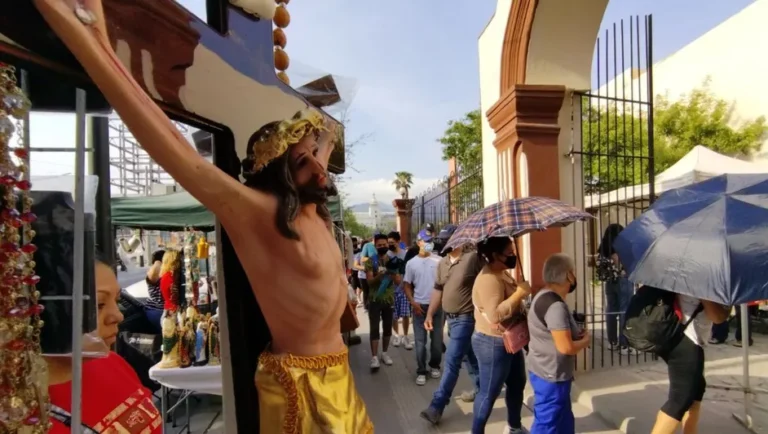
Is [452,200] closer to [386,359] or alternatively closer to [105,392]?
[386,359]

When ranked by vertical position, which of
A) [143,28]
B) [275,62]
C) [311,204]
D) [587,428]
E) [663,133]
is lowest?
[587,428]

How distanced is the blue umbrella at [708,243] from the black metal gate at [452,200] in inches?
152

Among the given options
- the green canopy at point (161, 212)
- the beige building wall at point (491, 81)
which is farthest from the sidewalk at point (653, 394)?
the green canopy at point (161, 212)

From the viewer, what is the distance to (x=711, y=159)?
6973 mm

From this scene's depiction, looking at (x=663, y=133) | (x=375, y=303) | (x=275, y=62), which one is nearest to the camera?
(x=275, y=62)

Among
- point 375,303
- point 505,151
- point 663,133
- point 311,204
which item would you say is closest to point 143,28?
point 311,204

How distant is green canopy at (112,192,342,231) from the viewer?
4.26m

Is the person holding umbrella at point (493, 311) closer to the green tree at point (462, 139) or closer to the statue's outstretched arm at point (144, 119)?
the statue's outstretched arm at point (144, 119)

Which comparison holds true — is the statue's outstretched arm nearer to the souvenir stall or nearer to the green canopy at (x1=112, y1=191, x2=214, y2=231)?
the souvenir stall

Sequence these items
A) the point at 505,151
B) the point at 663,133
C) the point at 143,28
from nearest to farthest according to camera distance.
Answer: the point at 143,28
the point at 505,151
the point at 663,133

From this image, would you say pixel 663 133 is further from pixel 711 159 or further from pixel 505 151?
pixel 505 151

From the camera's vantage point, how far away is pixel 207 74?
4.13 ft

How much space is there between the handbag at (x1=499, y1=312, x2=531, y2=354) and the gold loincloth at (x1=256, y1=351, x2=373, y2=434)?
182cm

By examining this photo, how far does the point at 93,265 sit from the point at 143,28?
532 millimetres
